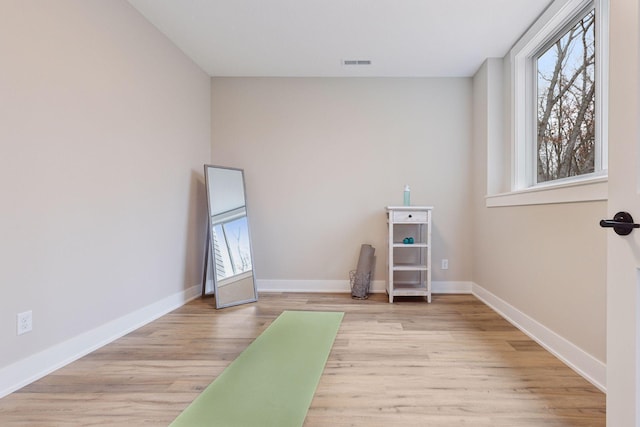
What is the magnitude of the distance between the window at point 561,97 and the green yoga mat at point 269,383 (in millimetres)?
1895

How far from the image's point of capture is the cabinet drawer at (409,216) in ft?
12.1

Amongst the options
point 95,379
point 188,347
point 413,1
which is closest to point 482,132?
point 413,1

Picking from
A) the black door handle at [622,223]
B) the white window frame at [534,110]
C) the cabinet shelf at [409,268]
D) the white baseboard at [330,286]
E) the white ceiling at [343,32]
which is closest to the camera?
the black door handle at [622,223]

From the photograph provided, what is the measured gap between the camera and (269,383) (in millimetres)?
1900

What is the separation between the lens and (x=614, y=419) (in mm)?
1015

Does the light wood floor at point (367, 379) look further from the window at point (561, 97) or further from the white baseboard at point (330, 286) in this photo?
the window at point (561, 97)

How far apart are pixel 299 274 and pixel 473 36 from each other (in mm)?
2867

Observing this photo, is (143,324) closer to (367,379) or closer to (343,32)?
(367,379)

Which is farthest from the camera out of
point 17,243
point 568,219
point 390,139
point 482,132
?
point 390,139

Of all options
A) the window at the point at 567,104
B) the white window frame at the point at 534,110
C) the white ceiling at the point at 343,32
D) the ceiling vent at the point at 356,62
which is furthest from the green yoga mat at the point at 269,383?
the ceiling vent at the point at 356,62

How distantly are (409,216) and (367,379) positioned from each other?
2062 mm

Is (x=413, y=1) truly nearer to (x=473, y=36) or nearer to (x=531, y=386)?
(x=473, y=36)

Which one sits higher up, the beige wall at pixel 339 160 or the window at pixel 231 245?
the beige wall at pixel 339 160

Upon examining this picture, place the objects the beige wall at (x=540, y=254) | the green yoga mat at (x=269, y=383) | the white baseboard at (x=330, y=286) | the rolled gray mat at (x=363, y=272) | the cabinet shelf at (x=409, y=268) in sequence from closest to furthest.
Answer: the green yoga mat at (x=269, y=383)
the beige wall at (x=540, y=254)
the cabinet shelf at (x=409, y=268)
the rolled gray mat at (x=363, y=272)
the white baseboard at (x=330, y=286)
